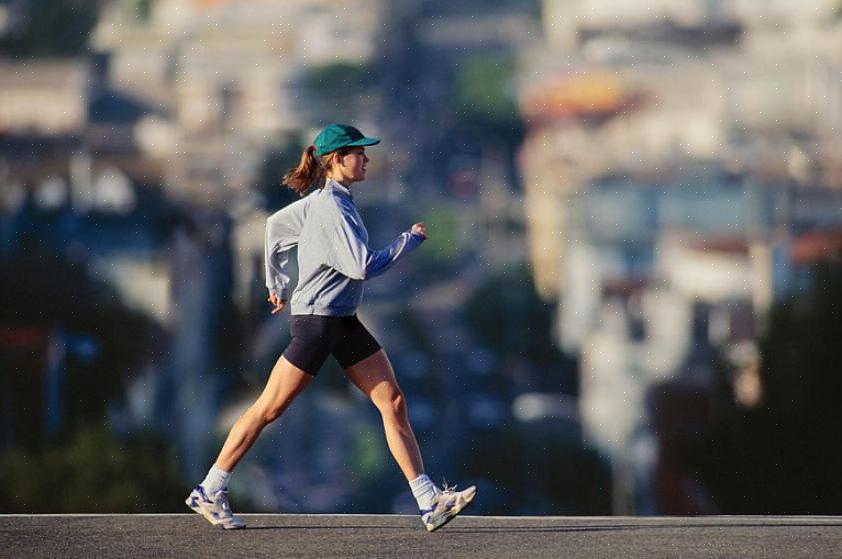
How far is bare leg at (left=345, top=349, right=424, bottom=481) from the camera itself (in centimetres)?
732

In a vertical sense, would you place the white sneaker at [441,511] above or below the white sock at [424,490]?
below

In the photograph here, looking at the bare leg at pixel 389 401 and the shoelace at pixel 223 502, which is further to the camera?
the shoelace at pixel 223 502

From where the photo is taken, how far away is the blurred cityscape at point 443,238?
9898 millimetres

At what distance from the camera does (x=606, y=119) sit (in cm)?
996

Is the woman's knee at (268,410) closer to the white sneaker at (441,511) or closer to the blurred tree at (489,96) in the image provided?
the white sneaker at (441,511)

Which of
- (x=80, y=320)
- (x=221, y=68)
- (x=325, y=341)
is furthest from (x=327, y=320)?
(x=221, y=68)

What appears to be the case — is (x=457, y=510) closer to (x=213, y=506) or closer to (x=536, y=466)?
(x=213, y=506)

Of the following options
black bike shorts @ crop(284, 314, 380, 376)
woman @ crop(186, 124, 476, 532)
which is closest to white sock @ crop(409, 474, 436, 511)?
woman @ crop(186, 124, 476, 532)

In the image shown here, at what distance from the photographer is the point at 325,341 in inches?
285

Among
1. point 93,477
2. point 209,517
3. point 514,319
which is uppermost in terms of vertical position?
point 514,319

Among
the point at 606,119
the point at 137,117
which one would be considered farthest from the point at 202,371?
the point at 606,119

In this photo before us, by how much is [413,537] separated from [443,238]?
286 centimetres

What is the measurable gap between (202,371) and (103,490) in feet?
2.51

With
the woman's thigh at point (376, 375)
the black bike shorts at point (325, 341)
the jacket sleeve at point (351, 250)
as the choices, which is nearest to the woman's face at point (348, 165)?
the jacket sleeve at point (351, 250)
